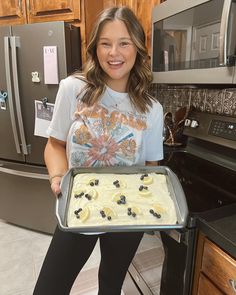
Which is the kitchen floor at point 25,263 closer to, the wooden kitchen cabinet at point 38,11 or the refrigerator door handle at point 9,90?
the refrigerator door handle at point 9,90

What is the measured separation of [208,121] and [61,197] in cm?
92

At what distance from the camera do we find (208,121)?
1.39 meters

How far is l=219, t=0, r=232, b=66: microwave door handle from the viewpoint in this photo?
→ 2.72 ft

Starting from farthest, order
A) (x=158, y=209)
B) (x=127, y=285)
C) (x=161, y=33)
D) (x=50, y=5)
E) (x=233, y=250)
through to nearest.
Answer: (x=50, y=5), (x=127, y=285), (x=161, y=33), (x=158, y=209), (x=233, y=250)

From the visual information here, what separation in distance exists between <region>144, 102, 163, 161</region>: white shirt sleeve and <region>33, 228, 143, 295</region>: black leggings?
1.12 feet

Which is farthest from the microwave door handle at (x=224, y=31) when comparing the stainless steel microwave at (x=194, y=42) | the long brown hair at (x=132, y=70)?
the long brown hair at (x=132, y=70)

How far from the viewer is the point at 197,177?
3.87 feet

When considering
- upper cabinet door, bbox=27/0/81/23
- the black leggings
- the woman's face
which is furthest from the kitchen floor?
upper cabinet door, bbox=27/0/81/23

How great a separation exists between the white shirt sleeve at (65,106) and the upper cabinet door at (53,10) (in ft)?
3.76

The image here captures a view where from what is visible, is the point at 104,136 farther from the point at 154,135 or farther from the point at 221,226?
the point at 221,226

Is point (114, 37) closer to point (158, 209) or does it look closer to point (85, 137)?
point (85, 137)

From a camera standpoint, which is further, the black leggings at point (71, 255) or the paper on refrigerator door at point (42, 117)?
the paper on refrigerator door at point (42, 117)

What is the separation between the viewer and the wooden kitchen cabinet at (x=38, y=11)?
1858 mm

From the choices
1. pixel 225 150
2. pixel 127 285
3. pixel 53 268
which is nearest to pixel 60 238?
pixel 53 268
